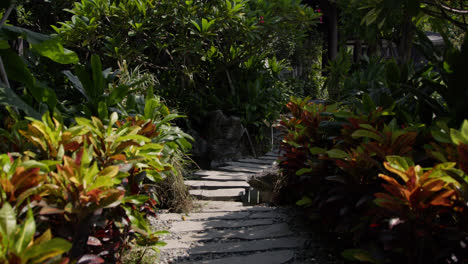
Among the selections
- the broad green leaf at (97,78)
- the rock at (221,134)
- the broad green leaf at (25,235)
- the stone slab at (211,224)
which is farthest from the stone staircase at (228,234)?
the rock at (221,134)

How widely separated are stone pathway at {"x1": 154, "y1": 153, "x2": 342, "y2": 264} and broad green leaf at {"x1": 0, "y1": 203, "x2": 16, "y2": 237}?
1.20 metres

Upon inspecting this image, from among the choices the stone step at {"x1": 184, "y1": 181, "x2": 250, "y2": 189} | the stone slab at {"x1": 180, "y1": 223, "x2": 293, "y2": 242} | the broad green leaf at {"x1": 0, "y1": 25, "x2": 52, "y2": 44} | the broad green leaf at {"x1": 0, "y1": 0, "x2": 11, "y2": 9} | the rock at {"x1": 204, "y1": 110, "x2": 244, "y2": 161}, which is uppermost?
the broad green leaf at {"x1": 0, "y1": 0, "x2": 11, "y2": 9}

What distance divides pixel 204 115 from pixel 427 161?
4.66m

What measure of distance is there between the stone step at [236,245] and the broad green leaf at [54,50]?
58.4 inches

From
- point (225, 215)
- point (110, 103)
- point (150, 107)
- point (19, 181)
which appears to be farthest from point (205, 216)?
point (19, 181)

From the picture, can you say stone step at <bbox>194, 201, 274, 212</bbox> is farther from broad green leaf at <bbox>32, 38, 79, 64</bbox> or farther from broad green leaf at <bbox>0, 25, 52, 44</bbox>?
broad green leaf at <bbox>0, 25, 52, 44</bbox>

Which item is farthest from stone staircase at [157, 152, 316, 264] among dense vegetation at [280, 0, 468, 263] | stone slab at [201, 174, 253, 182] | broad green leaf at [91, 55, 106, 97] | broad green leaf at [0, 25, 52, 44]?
broad green leaf at [0, 25, 52, 44]

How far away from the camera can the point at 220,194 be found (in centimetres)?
370

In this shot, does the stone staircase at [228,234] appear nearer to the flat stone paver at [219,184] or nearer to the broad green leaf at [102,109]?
the flat stone paver at [219,184]

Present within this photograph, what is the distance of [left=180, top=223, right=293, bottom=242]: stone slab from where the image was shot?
2375 millimetres

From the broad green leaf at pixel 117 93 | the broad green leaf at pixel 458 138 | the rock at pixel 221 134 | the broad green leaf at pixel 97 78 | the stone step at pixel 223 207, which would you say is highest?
the broad green leaf at pixel 97 78

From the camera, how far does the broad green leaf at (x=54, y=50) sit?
2.30 m

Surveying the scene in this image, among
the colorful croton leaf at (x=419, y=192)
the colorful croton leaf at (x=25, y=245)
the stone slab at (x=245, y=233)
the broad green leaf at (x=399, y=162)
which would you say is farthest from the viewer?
the stone slab at (x=245, y=233)

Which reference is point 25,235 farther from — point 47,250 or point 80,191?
point 80,191
